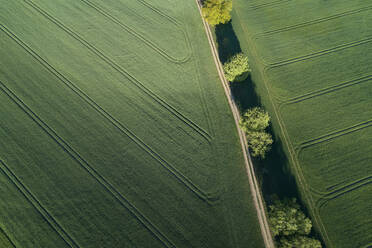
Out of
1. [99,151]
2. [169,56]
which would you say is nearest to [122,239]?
[99,151]

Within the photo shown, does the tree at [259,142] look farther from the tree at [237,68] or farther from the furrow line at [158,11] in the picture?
the furrow line at [158,11]

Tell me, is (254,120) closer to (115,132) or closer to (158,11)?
(115,132)

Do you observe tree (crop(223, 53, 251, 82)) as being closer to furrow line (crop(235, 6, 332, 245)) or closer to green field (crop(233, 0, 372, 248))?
green field (crop(233, 0, 372, 248))

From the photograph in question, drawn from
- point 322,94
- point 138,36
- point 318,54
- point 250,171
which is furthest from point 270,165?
point 138,36

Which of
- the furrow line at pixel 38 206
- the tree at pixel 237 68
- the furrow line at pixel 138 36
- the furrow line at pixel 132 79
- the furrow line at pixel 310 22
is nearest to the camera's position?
the furrow line at pixel 38 206

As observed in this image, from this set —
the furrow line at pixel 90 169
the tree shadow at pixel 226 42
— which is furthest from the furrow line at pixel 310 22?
the furrow line at pixel 90 169

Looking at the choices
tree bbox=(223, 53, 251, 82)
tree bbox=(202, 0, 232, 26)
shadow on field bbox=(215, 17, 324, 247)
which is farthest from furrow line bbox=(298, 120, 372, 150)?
tree bbox=(202, 0, 232, 26)
